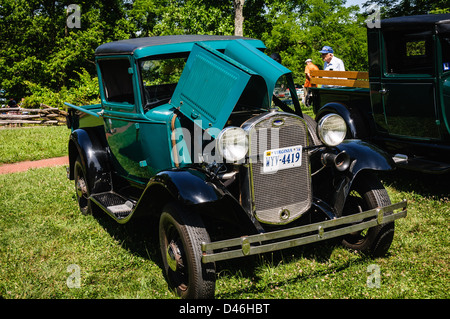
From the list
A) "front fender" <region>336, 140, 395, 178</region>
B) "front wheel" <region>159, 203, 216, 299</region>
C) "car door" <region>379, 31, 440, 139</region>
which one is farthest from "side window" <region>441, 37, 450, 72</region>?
"front wheel" <region>159, 203, 216, 299</region>

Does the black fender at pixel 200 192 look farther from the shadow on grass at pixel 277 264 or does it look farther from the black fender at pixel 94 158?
the black fender at pixel 94 158

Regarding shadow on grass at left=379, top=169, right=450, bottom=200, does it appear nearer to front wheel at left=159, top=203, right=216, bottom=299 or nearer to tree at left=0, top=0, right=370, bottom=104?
front wheel at left=159, top=203, right=216, bottom=299

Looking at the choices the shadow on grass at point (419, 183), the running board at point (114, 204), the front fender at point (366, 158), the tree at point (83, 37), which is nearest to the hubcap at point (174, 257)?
the running board at point (114, 204)

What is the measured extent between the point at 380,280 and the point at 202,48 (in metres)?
2.38

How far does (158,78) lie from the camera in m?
4.18

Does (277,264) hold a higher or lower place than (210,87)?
lower

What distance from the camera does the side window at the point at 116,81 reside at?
432 centimetres

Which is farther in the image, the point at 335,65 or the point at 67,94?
the point at 67,94

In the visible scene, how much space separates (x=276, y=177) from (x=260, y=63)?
3.34ft

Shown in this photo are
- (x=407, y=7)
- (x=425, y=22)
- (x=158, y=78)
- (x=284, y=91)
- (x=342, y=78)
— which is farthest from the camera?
(x=407, y=7)

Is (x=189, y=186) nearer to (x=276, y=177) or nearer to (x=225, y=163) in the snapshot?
(x=225, y=163)

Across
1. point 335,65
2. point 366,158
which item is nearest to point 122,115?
point 366,158
